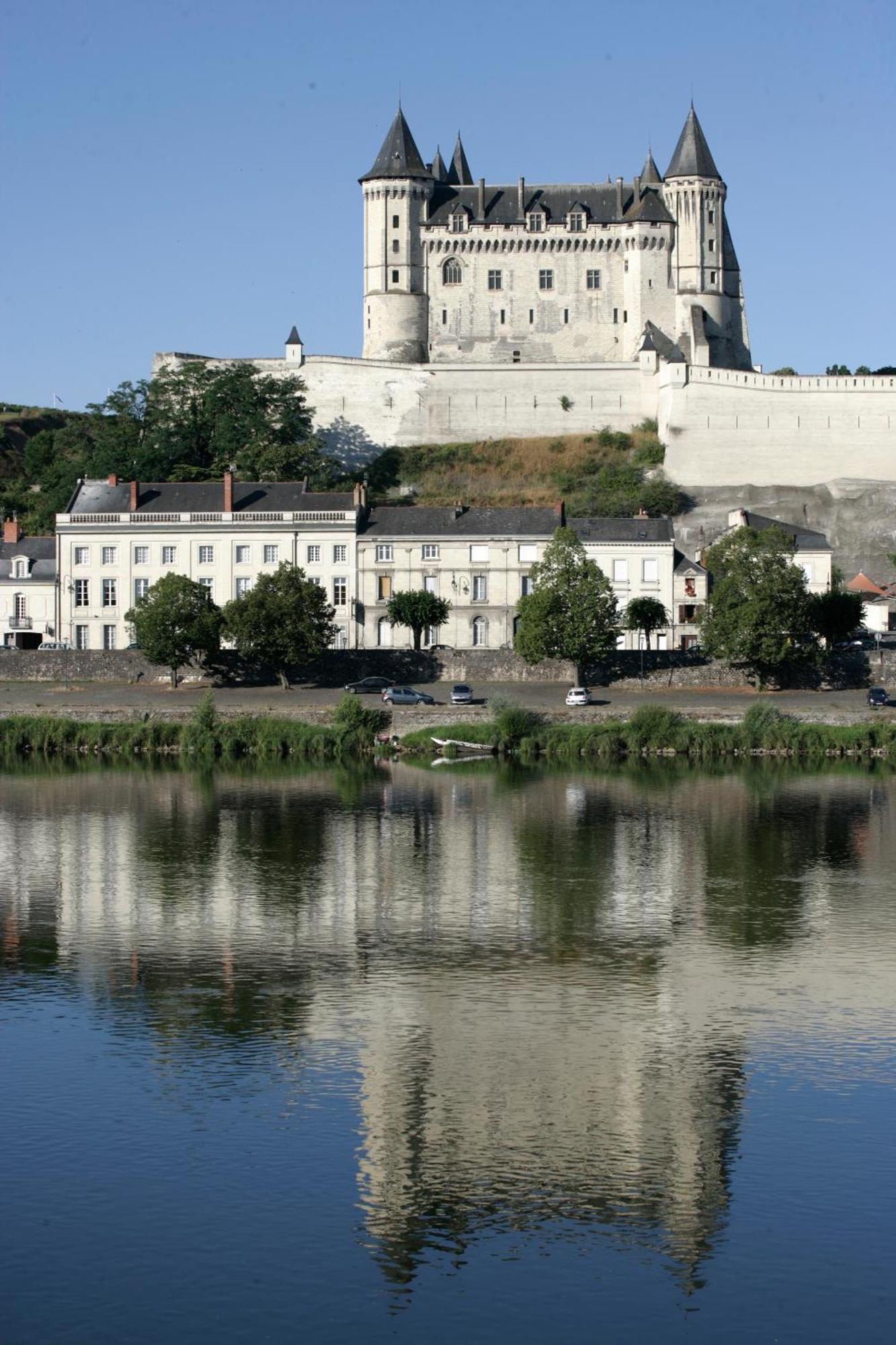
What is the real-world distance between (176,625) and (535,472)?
1256 inches

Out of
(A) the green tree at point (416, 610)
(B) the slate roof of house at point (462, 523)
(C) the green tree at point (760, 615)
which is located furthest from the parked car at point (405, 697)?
(B) the slate roof of house at point (462, 523)

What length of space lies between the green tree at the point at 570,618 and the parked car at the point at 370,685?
3.34 metres

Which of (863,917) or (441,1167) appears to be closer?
(441,1167)

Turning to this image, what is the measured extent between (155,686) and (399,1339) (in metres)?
35.3

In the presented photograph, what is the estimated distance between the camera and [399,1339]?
1082 centimetres

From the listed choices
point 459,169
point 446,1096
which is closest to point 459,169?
point 459,169

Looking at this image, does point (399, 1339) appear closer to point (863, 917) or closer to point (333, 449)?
point (863, 917)

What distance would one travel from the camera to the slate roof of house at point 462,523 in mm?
51156

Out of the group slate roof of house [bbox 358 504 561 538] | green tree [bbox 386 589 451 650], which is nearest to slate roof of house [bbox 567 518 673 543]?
slate roof of house [bbox 358 504 561 538]

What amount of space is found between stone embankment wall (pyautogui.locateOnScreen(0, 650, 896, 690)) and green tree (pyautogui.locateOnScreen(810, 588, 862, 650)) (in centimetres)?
209

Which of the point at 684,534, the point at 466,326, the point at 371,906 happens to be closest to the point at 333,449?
the point at 466,326

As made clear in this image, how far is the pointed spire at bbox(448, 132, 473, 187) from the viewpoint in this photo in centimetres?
8531

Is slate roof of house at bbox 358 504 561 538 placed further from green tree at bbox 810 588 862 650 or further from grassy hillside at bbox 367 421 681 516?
grassy hillside at bbox 367 421 681 516

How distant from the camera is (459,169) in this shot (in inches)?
3371
